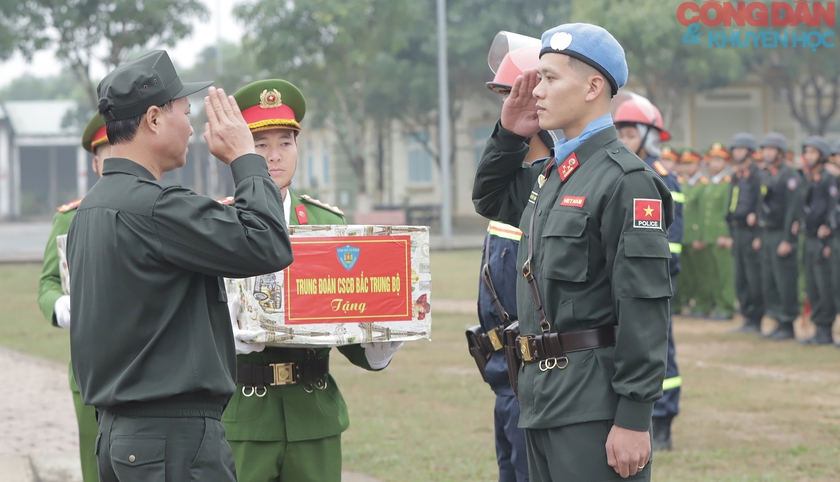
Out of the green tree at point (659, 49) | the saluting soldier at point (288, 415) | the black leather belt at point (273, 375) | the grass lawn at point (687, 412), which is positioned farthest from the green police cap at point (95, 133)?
the green tree at point (659, 49)

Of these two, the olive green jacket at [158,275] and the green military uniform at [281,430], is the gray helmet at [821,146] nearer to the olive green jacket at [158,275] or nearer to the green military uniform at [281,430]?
the green military uniform at [281,430]

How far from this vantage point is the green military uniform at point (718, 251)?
1406 centimetres

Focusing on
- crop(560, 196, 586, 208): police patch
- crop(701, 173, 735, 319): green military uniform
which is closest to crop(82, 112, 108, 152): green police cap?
crop(560, 196, 586, 208): police patch

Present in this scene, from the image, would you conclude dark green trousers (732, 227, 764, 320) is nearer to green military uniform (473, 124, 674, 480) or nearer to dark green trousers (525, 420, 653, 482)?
green military uniform (473, 124, 674, 480)

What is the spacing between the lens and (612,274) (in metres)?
2.98

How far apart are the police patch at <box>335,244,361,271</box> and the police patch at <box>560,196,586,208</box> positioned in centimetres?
76

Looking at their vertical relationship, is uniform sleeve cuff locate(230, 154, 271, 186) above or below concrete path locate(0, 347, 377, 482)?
above

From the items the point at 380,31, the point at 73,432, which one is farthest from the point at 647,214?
the point at 380,31

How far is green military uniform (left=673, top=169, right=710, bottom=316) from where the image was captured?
14.3 m

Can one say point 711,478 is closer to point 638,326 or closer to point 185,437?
point 638,326

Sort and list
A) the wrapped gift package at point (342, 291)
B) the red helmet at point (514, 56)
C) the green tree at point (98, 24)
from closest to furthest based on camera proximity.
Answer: the wrapped gift package at point (342, 291) < the red helmet at point (514, 56) < the green tree at point (98, 24)

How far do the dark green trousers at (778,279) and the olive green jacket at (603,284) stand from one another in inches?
376

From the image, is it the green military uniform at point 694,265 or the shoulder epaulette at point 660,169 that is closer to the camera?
the shoulder epaulette at point 660,169

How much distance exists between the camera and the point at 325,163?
4747 cm
